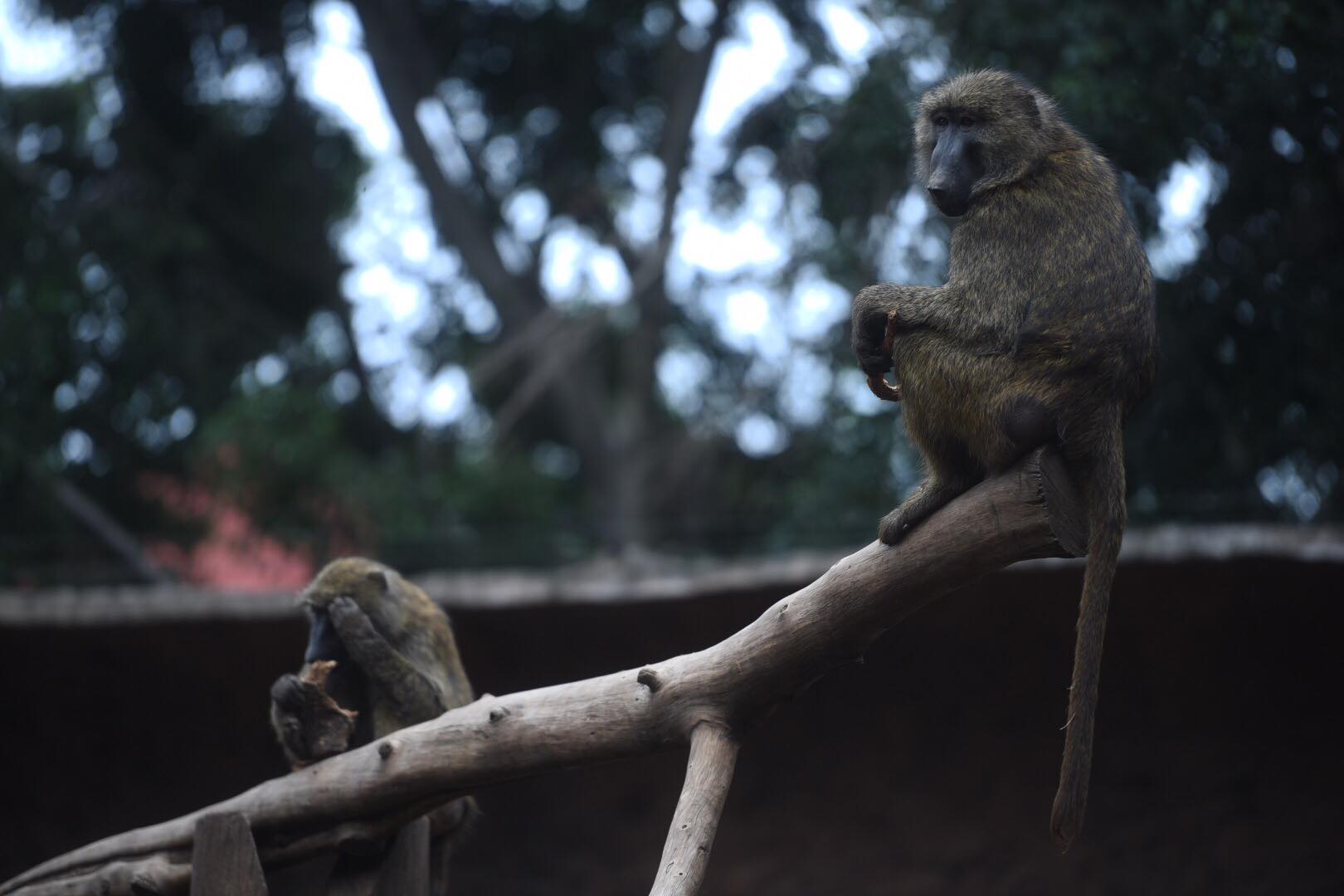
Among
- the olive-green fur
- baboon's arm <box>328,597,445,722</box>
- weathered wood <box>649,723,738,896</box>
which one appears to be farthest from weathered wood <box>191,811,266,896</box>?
weathered wood <box>649,723,738,896</box>

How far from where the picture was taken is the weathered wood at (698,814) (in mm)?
2869

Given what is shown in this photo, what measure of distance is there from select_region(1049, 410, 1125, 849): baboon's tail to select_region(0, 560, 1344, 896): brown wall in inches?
103

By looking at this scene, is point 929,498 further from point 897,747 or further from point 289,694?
point 897,747

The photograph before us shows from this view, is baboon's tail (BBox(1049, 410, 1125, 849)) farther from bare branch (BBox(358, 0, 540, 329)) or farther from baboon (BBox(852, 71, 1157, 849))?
bare branch (BBox(358, 0, 540, 329))

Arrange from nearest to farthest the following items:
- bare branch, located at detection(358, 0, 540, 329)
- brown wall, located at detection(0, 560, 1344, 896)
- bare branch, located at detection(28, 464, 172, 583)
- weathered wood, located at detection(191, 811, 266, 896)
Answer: weathered wood, located at detection(191, 811, 266, 896) < brown wall, located at detection(0, 560, 1344, 896) < bare branch, located at detection(28, 464, 172, 583) < bare branch, located at detection(358, 0, 540, 329)

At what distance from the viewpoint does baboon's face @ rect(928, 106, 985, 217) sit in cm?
302

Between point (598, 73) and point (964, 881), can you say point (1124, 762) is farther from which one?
point (598, 73)

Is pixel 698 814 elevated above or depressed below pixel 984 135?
below

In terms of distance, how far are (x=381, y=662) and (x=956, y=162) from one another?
2220 mm

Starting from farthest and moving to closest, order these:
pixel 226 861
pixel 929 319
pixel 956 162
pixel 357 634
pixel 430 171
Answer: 1. pixel 430 171
2. pixel 357 634
3. pixel 226 861
4. pixel 956 162
5. pixel 929 319

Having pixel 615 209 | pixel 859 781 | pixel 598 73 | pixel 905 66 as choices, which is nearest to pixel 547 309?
pixel 615 209

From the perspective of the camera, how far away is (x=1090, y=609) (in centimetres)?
275

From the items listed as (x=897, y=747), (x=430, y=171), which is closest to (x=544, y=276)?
(x=430, y=171)

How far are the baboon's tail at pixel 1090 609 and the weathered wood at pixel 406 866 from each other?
1.87 meters
